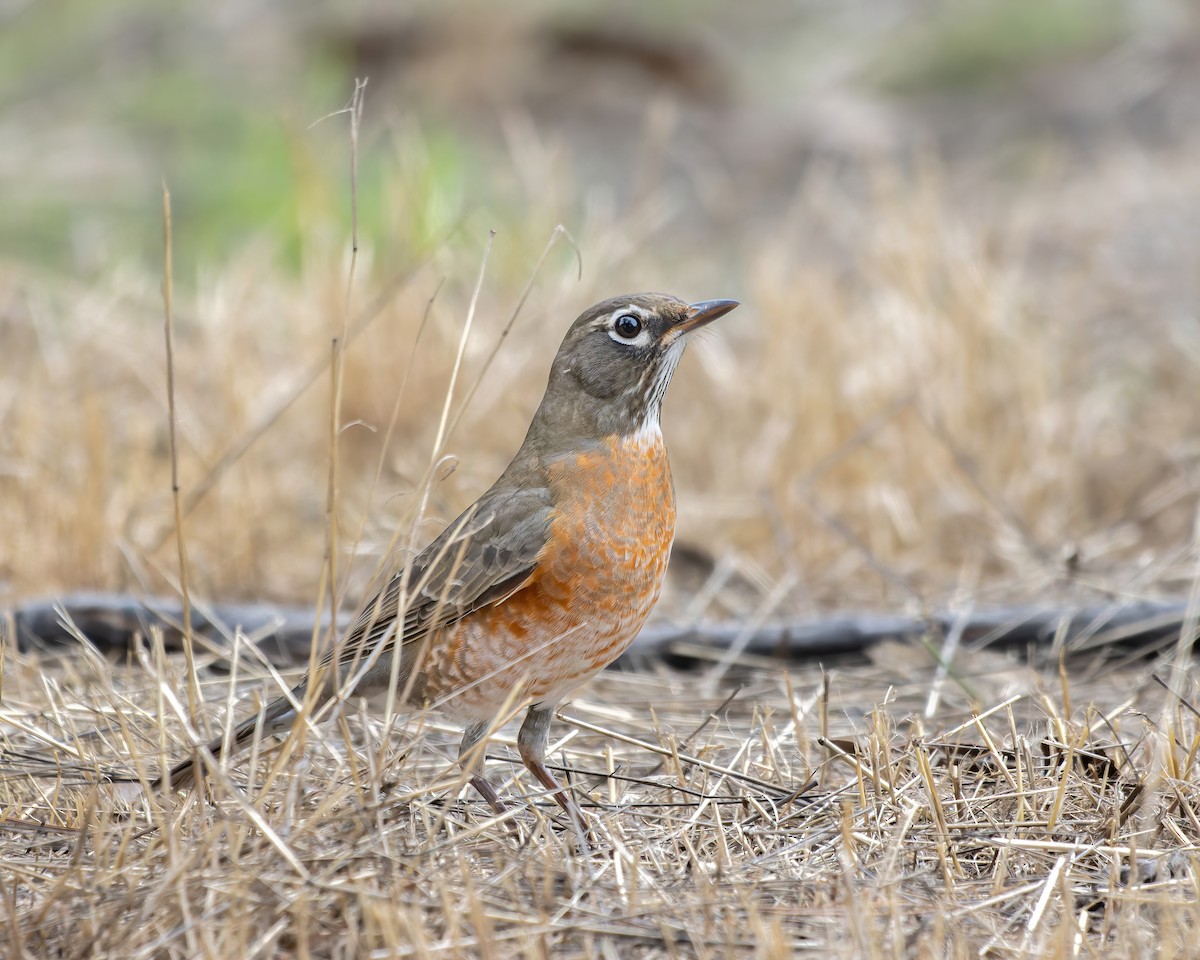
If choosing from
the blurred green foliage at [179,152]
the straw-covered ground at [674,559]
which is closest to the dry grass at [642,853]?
the straw-covered ground at [674,559]

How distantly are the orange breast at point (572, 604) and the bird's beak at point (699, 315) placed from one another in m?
0.45

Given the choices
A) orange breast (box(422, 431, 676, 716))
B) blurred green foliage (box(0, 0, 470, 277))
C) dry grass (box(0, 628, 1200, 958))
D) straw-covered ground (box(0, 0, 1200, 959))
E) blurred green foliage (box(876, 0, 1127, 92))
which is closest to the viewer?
dry grass (box(0, 628, 1200, 958))

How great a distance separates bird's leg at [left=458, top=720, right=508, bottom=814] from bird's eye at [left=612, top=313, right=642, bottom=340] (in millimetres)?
1203

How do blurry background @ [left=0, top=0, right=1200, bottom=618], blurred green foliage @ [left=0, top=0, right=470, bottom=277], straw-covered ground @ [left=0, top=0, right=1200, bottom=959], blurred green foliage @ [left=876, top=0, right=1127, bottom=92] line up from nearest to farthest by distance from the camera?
straw-covered ground @ [left=0, top=0, right=1200, bottom=959] → blurry background @ [left=0, top=0, right=1200, bottom=618] → blurred green foliage @ [left=0, top=0, right=470, bottom=277] → blurred green foliage @ [left=876, top=0, right=1127, bottom=92]

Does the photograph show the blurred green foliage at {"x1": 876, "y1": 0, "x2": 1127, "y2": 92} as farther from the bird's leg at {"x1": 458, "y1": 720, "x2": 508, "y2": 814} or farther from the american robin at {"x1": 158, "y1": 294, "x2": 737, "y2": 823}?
the bird's leg at {"x1": 458, "y1": 720, "x2": 508, "y2": 814}

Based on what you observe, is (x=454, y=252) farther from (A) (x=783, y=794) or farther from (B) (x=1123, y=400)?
(A) (x=783, y=794)

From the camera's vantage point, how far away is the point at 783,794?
3.50 metres

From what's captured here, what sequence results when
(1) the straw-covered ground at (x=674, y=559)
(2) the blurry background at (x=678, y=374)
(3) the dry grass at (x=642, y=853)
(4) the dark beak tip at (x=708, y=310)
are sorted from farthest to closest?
(2) the blurry background at (x=678, y=374) < (4) the dark beak tip at (x=708, y=310) < (1) the straw-covered ground at (x=674, y=559) < (3) the dry grass at (x=642, y=853)

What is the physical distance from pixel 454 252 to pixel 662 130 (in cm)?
130

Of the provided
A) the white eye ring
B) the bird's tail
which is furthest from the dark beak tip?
the bird's tail

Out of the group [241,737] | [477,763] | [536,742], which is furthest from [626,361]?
[241,737]

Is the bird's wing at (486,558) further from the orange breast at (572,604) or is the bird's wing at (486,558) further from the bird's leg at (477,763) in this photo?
the bird's leg at (477,763)

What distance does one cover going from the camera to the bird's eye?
4.06m

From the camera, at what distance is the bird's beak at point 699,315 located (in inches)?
158
